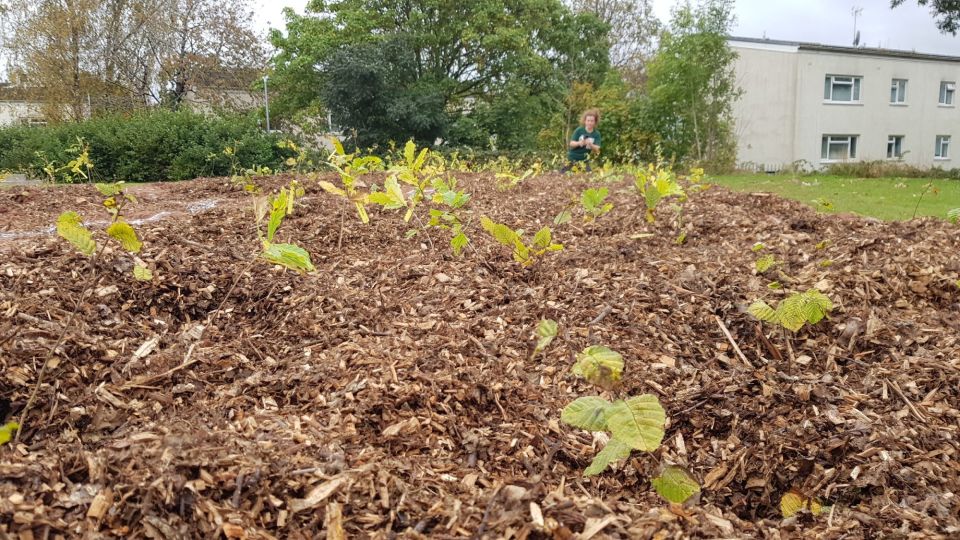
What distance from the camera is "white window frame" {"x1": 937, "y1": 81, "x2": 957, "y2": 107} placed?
2459 centimetres

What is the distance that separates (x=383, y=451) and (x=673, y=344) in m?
0.98

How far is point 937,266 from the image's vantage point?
2.56m

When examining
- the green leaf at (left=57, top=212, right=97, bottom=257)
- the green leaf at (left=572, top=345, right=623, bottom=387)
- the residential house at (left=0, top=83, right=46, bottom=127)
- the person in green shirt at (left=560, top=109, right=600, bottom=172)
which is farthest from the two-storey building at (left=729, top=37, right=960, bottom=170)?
the residential house at (left=0, top=83, right=46, bottom=127)

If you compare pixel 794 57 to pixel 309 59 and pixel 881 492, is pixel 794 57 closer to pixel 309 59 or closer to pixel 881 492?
pixel 309 59

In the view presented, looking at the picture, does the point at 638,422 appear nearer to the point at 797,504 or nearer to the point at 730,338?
the point at 797,504

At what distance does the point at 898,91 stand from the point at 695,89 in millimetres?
10690

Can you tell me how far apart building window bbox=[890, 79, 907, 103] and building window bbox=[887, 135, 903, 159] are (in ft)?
4.46

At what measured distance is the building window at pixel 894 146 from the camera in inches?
936

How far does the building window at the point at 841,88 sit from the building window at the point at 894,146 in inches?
102

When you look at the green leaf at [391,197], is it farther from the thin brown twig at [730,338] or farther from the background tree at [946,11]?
the background tree at [946,11]

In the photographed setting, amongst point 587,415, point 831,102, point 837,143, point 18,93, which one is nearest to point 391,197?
point 587,415

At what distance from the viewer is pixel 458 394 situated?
156cm

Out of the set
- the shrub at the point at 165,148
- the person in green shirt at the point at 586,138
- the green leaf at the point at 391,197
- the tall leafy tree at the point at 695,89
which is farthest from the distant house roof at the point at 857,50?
the green leaf at the point at 391,197

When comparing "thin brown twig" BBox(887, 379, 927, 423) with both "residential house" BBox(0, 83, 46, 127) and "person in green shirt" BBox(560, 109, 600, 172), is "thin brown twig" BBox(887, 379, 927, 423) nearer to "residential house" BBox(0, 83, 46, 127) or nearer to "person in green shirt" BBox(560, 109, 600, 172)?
"person in green shirt" BBox(560, 109, 600, 172)
